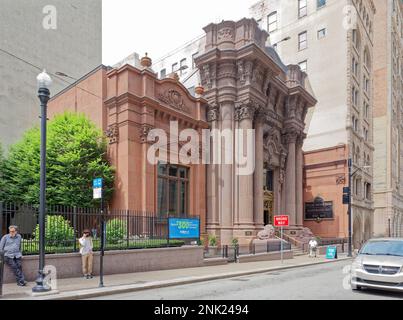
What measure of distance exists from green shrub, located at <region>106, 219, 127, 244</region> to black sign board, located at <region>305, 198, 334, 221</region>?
30.5 metres

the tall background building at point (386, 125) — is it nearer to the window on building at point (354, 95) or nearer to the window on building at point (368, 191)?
the window on building at point (368, 191)

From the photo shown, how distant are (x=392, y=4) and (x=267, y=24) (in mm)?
26177

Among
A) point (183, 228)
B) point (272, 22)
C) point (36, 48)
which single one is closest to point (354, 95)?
point (272, 22)

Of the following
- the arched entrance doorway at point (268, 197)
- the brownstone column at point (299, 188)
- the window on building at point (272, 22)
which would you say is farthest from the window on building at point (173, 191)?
the window on building at point (272, 22)

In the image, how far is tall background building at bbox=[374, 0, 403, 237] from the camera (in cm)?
6019

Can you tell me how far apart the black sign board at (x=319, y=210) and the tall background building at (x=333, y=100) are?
11 cm

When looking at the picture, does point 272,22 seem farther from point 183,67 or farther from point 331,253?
point 331,253

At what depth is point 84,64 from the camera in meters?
37.3

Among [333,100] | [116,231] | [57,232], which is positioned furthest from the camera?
[333,100]

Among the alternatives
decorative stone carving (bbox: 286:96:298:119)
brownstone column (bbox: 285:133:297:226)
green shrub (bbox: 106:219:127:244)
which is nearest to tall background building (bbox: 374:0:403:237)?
brownstone column (bbox: 285:133:297:226)

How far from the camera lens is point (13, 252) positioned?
480 inches

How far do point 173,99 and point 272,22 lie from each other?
1356 inches

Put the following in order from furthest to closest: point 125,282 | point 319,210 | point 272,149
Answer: point 319,210, point 272,149, point 125,282
